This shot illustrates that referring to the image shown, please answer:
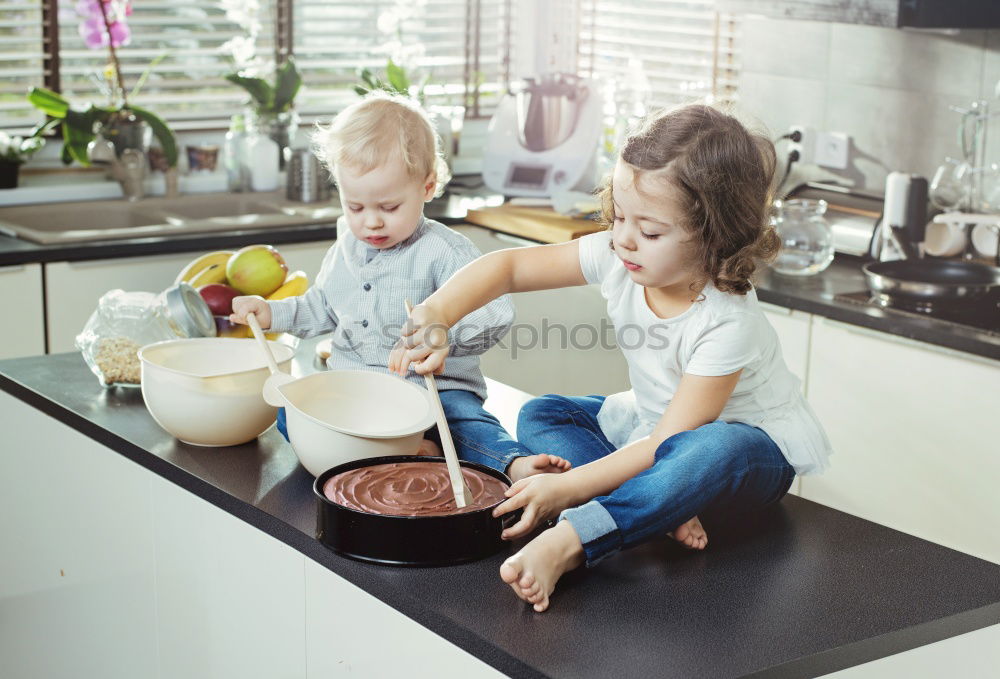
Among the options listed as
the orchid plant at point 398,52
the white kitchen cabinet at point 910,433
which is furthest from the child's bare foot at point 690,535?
the orchid plant at point 398,52

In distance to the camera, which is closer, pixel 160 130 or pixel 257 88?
pixel 160 130

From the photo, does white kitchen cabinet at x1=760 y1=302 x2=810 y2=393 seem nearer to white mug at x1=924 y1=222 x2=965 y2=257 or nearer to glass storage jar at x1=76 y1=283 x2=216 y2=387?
A: white mug at x1=924 y1=222 x2=965 y2=257

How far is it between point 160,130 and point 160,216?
224mm

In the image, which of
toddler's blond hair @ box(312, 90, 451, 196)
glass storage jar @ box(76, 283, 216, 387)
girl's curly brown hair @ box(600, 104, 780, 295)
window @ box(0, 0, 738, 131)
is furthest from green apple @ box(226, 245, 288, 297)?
window @ box(0, 0, 738, 131)

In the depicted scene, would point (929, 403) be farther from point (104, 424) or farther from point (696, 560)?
point (104, 424)

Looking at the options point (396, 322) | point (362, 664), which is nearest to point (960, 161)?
point (396, 322)

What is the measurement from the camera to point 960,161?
294 cm

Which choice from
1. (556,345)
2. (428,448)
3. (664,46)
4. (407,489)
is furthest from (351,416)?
(664,46)

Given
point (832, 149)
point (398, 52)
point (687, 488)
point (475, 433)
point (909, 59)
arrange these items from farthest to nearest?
point (398, 52) → point (832, 149) → point (909, 59) → point (475, 433) → point (687, 488)

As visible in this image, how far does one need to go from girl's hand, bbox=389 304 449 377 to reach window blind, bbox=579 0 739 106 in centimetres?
230

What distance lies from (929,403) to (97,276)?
1786mm

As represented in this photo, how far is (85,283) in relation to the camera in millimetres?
2836

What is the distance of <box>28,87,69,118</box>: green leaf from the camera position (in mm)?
3244

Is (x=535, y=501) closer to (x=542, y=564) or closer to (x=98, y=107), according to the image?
(x=542, y=564)
